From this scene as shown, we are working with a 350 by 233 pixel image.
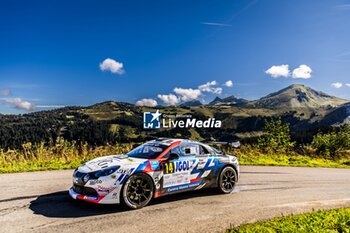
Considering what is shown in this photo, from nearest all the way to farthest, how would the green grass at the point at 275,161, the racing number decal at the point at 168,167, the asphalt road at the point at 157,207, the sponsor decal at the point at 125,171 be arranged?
the asphalt road at the point at 157,207, the sponsor decal at the point at 125,171, the racing number decal at the point at 168,167, the green grass at the point at 275,161

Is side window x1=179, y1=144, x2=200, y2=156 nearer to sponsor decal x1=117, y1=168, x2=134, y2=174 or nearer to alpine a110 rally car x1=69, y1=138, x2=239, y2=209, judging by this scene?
alpine a110 rally car x1=69, y1=138, x2=239, y2=209

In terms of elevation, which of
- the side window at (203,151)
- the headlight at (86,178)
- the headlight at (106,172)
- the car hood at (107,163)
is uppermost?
the side window at (203,151)

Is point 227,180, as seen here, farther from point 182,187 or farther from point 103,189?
point 103,189

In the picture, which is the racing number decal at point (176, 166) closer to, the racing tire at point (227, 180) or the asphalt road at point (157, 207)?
the asphalt road at point (157, 207)

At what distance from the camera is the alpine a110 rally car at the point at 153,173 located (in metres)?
6.38

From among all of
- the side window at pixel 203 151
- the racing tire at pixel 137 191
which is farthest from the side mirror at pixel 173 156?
the side window at pixel 203 151

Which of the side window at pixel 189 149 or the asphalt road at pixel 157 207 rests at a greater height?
the side window at pixel 189 149

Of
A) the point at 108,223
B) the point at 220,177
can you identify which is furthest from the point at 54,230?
the point at 220,177

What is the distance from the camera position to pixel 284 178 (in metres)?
11.6

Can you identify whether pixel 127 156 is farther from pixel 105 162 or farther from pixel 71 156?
pixel 71 156

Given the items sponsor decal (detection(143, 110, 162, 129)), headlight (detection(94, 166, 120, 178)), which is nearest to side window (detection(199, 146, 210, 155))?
headlight (detection(94, 166, 120, 178))

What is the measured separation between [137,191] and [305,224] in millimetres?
3621

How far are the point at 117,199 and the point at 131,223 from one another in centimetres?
82

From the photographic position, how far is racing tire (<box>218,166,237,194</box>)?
8469 mm
